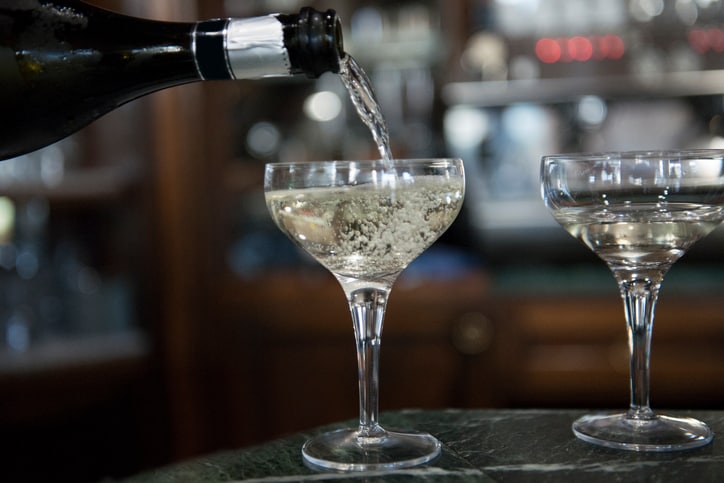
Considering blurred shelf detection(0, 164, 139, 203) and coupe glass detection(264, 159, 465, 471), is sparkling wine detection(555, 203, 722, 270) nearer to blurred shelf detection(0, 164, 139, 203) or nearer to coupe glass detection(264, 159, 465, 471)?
coupe glass detection(264, 159, 465, 471)

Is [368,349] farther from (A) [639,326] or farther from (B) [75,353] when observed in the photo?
(B) [75,353]

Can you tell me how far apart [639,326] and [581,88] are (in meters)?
1.77

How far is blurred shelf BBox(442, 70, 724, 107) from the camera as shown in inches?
90.7

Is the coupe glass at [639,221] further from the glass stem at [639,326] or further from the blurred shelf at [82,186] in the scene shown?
the blurred shelf at [82,186]

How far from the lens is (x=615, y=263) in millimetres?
685

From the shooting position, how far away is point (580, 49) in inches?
93.0

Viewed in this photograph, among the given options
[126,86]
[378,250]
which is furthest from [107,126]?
[378,250]

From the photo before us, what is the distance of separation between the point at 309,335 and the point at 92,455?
63 centimetres

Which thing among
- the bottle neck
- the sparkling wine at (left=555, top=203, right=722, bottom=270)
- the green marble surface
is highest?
the bottle neck

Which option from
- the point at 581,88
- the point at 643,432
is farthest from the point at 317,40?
the point at 581,88

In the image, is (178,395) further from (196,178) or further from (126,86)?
(126,86)

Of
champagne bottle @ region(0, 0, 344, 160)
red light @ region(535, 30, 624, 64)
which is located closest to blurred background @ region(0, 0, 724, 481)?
red light @ region(535, 30, 624, 64)

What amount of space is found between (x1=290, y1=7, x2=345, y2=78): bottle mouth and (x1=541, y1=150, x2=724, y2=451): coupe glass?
0.18m

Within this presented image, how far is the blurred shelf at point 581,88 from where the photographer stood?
230 centimetres
